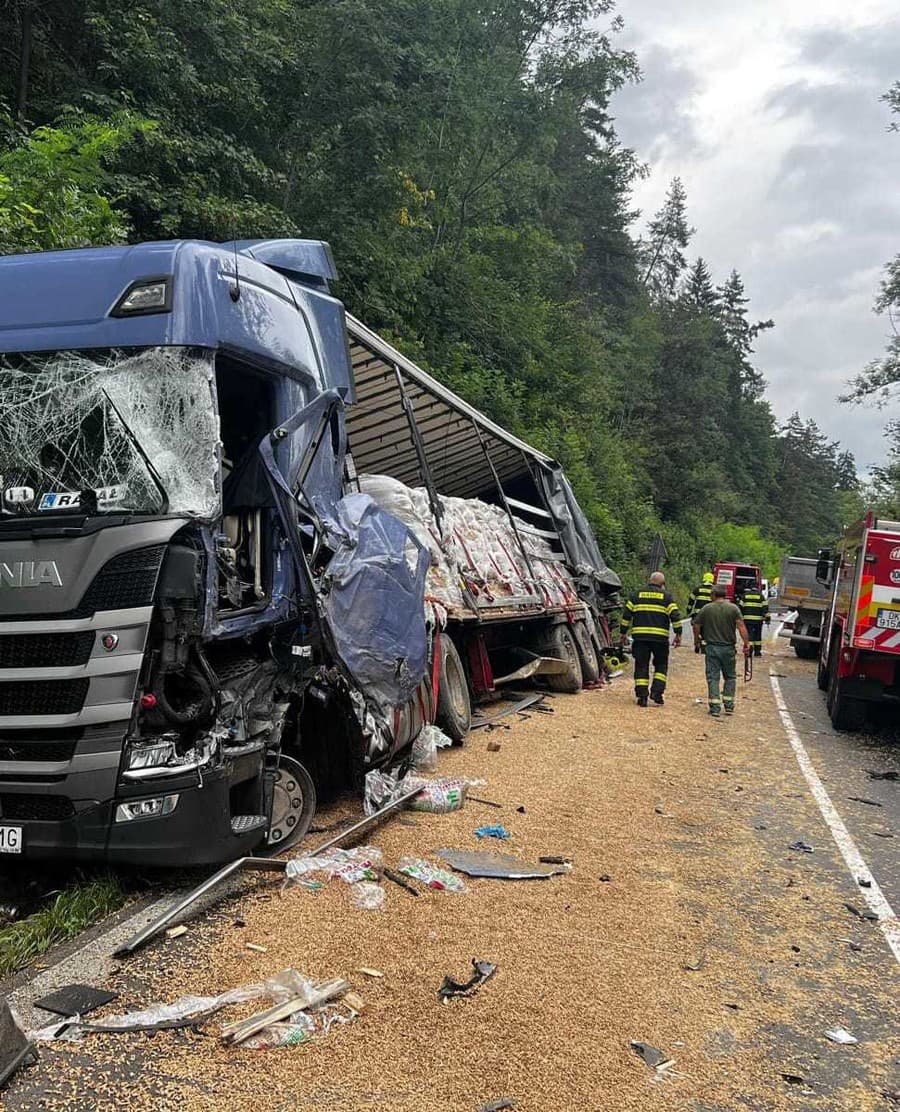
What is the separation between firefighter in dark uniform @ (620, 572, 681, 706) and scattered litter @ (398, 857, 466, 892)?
7.41 metres

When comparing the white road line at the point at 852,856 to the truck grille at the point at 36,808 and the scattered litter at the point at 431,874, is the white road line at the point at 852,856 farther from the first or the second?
the truck grille at the point at 36,808

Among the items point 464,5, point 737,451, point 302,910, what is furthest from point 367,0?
point 737,451

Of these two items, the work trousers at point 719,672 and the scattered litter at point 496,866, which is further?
the work trousers at point 719,672

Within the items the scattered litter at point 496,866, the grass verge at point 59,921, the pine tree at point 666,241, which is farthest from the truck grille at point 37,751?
the pine tree at point 666,241

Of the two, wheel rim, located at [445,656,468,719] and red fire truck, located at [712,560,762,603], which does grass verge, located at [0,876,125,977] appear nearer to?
wheel rim, located at [445,656,468,719]

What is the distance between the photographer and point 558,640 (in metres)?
12.8

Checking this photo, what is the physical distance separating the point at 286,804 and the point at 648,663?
7.77 m

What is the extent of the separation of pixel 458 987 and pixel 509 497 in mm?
10934

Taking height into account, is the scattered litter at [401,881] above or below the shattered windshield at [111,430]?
below

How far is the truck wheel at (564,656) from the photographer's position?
41.9 ft

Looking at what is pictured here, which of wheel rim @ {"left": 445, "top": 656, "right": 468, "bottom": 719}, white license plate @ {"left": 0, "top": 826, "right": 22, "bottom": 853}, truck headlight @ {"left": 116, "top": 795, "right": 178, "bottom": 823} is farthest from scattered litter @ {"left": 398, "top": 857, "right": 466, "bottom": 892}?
wheel rim @ {"left": 445, "top": 656, "right": 468, "bottom": 719}

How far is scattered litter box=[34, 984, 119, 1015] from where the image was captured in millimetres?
3439

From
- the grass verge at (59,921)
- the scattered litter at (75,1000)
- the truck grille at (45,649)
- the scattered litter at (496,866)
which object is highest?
the truck grille at (45,649)

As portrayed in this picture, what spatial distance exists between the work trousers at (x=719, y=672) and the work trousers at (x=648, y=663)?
0.55m
